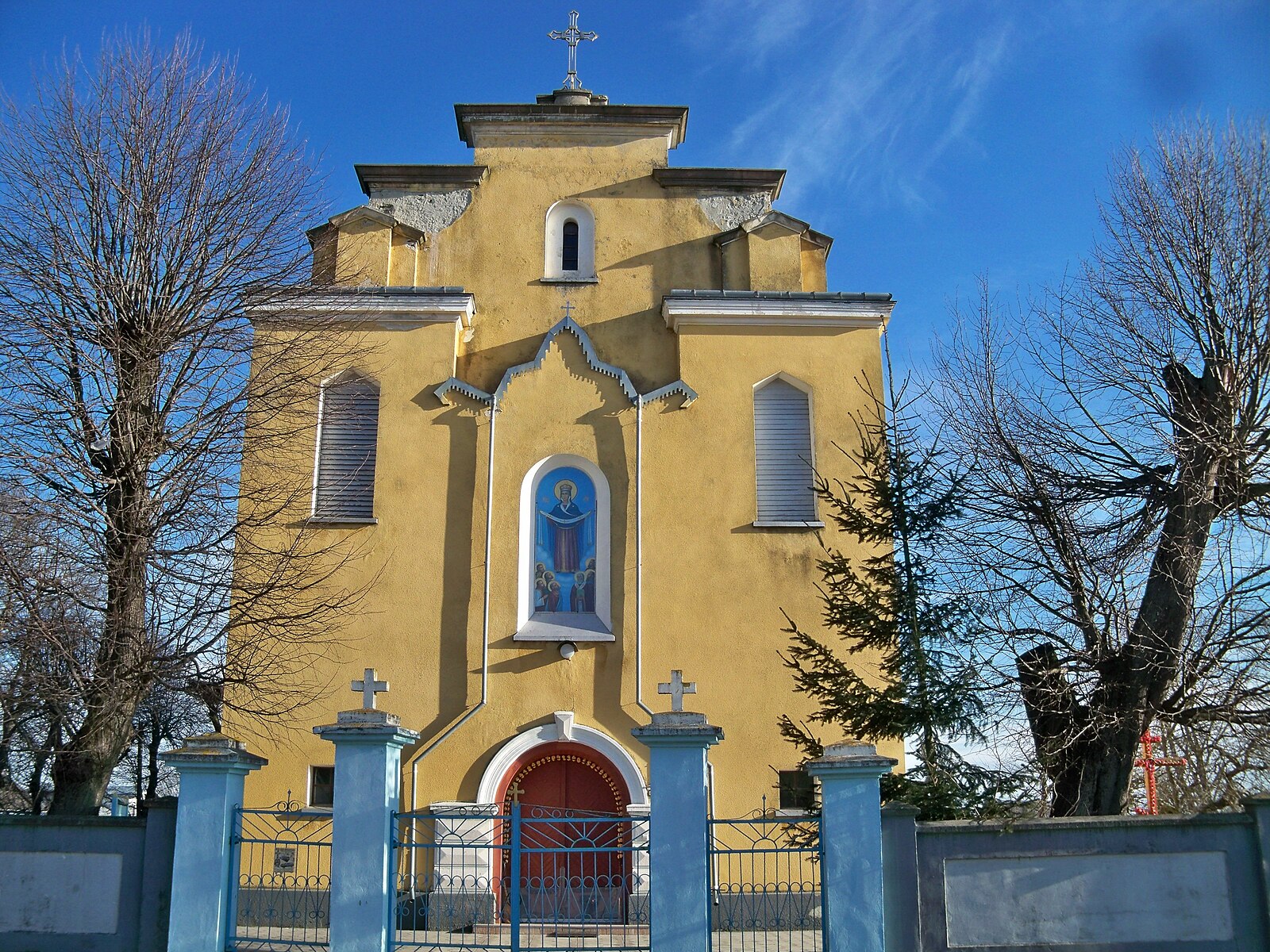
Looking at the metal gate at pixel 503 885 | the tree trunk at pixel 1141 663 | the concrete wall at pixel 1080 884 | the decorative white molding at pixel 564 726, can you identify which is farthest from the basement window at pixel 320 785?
the tree trunk at pixel 1141 663

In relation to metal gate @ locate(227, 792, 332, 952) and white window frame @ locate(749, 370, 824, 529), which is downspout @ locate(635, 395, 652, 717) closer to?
white window frame @ locate(749, 370, 824, 529)

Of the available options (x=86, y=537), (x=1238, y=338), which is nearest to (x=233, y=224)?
(x=86, y=537)

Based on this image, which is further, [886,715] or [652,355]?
[652,355]

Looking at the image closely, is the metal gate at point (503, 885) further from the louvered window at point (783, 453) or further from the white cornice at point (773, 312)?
the white cornice at point (773, 312)

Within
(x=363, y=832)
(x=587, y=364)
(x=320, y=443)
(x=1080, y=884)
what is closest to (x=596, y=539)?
(x=587, y=364)

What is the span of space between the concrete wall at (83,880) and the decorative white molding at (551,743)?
5254 mm

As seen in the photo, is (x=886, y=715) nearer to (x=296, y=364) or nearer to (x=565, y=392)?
(x=565, y=392)

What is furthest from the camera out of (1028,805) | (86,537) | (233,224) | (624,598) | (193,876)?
(624,598)

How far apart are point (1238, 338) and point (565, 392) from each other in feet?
26.2

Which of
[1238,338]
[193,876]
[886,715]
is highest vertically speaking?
[1238,338]

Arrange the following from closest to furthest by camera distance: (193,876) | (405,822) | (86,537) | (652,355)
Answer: (193,876) → (86,537) → (405,822) → (652,355)

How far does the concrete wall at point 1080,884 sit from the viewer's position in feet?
32.3

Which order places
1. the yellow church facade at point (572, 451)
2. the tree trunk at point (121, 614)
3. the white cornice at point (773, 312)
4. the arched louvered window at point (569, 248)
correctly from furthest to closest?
the arched louvered window at point (569, 248), the white cornice at point (773, 312), the yellow church facade at point (572, 451), the tree trunk at point (121, 614)

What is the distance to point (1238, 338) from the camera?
12812 mm
